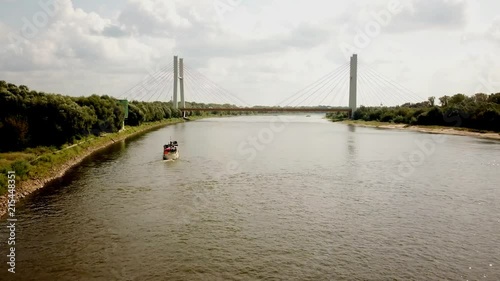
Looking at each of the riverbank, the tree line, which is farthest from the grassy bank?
the riverbank

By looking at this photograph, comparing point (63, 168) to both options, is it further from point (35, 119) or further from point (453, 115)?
point (453, 115)

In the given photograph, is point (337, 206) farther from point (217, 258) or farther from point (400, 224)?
point (217, 258)

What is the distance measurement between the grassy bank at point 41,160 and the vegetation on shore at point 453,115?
7840 centimetres

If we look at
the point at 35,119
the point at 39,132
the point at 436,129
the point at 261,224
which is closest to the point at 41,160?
the point at 39,132

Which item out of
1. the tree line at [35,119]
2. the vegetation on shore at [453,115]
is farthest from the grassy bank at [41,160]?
the vegetation on shore at [453,115]

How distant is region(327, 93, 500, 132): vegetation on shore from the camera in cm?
8253

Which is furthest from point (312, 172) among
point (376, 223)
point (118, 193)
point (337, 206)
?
point (118, 193)

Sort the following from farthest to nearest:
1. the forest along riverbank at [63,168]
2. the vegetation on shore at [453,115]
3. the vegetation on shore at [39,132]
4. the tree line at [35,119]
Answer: the vegetation on shore at [453,115]
the tree line at [35,119]
the vegetation on shore at [39,132]
the forest along riverbank at [63,168]

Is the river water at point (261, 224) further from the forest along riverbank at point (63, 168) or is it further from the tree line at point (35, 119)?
the tree line at point (35, 119)

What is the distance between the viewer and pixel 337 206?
25.7 meters

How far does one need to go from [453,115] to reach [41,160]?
3675 inches

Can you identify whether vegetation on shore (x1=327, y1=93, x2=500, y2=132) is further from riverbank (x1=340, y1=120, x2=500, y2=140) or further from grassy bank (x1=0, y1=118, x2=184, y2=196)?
grassy bank (x1=0, y1=118, x2=184, y2=196)

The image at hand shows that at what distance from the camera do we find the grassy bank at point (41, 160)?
29078 millimetres

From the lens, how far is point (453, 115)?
313ft
